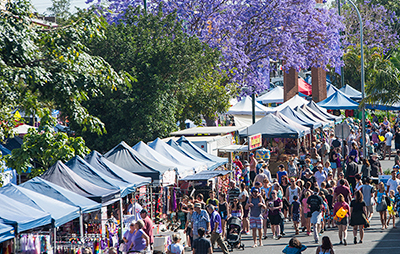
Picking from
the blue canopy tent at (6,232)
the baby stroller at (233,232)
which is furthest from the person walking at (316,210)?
Answer: the blue canopy tent at (6,232)

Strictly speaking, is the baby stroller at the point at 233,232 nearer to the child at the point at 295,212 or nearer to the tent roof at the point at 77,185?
the child at the point at 295,212

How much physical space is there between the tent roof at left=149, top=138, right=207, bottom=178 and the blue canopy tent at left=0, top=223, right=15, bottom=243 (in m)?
7.50

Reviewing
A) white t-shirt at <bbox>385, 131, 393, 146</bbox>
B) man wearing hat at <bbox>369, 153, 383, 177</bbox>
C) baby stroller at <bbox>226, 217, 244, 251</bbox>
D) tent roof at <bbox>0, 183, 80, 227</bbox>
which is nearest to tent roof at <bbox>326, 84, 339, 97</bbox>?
white t-shirt at <bbox>385, 131, 393, 146</bbox>

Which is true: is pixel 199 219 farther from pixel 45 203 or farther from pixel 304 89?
pixel 304 89

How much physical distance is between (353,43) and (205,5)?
33690 mm

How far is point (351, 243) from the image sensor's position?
14.2m

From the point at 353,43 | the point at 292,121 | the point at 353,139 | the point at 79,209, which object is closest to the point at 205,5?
the point at 292,121

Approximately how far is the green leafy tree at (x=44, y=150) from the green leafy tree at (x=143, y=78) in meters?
4.85

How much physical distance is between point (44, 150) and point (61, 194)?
194 inches

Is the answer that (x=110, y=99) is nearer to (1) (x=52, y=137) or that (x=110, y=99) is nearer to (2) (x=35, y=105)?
(1) (x=52, y=137)

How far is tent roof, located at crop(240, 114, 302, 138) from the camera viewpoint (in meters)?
24.6

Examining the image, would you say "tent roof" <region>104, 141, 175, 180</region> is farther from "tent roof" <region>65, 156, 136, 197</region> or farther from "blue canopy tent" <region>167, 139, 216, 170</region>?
"blue canopy tent" <region>167, 139, 216, 170</region>

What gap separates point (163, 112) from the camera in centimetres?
2250

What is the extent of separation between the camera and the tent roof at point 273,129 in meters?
24.6
